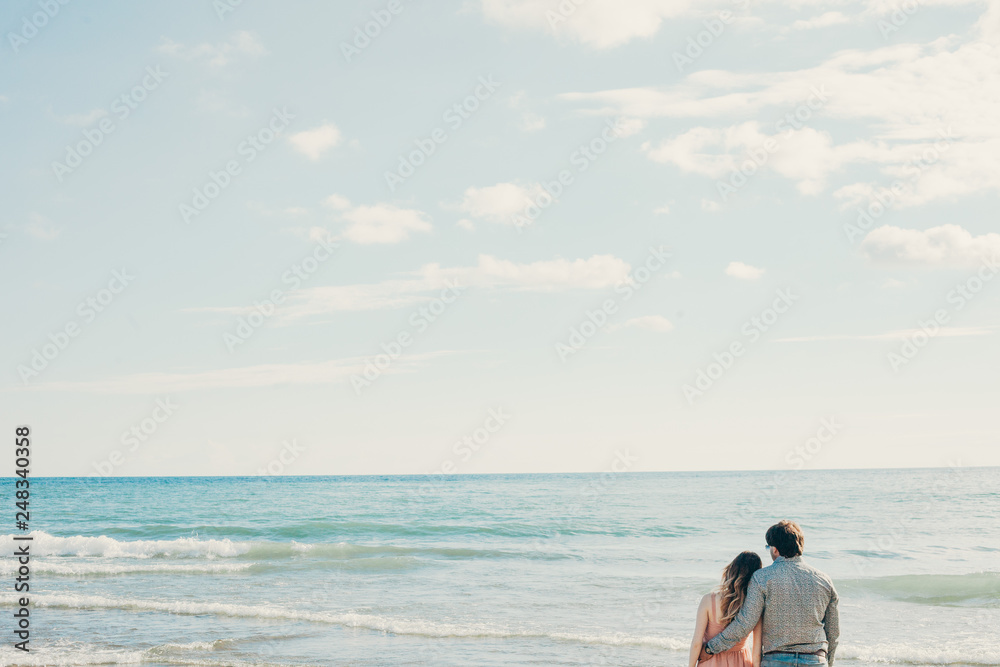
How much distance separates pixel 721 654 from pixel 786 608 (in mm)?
563

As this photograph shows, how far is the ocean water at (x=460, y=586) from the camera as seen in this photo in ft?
31.6

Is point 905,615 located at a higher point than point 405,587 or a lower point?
lower

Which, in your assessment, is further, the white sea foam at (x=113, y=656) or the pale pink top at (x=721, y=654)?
the white sea foam at (x=113, y=656)

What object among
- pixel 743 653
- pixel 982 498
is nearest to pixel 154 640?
pixel 743 653

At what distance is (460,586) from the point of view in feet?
48.0

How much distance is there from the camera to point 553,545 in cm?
2114

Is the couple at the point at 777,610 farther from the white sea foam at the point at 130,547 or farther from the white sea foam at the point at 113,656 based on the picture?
the white sea foam at the point at 130,547

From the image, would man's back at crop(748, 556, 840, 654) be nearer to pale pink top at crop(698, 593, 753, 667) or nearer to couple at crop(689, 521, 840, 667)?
couple at crop(689, 521, 840, 667)

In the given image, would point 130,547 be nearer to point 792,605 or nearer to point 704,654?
point 704,654

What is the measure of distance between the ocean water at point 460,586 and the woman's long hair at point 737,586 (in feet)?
16.8

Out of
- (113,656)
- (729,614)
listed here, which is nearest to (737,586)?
(729,614)

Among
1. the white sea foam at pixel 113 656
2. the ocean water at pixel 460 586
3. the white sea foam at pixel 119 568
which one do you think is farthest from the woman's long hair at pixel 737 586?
the white sea foam at pixel 119 568

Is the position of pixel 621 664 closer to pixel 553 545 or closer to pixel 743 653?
pixel 743 653

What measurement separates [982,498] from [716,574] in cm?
2721
